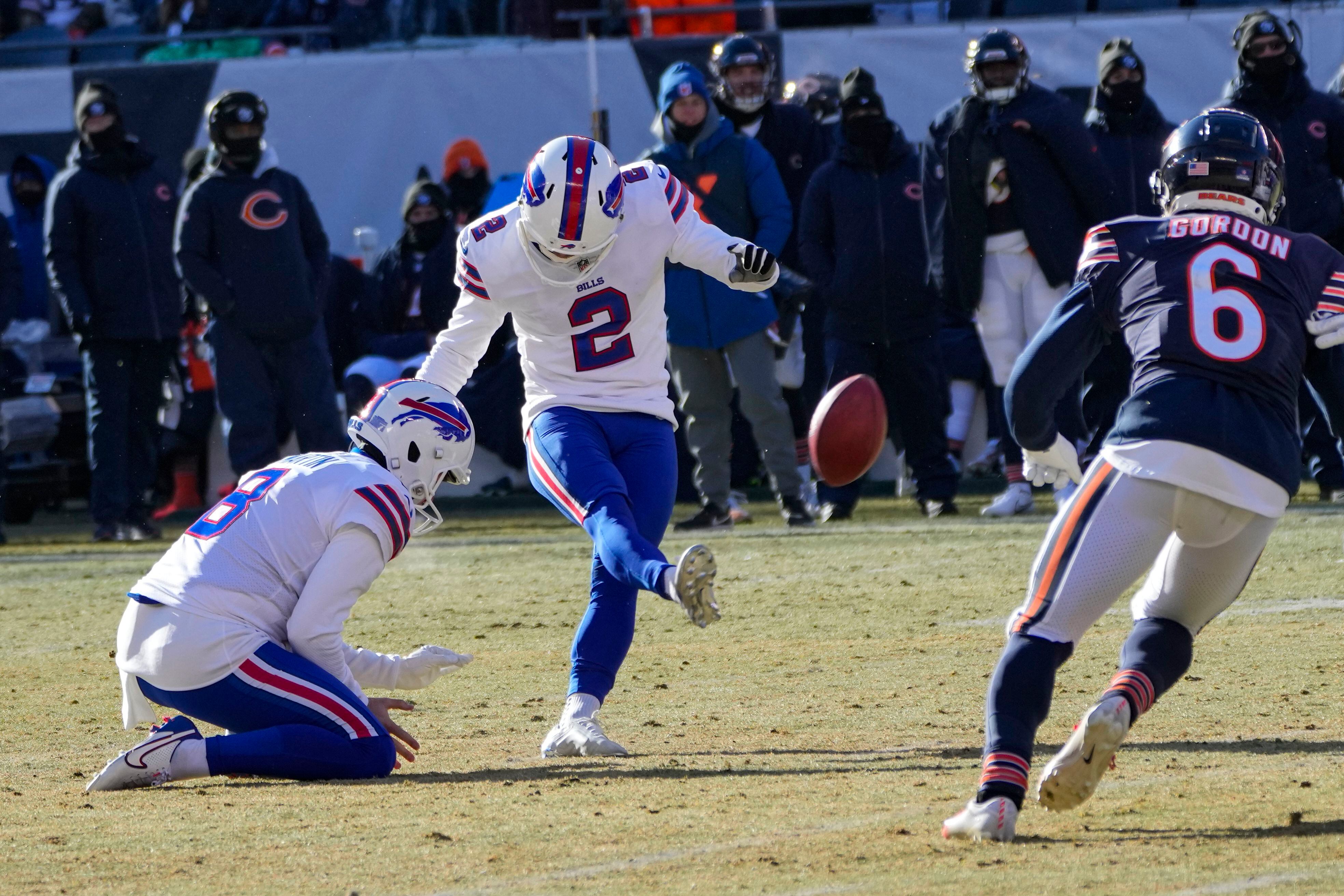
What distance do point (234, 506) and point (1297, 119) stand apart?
6.94m

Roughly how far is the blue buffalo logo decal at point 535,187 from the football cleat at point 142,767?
1.74 meters

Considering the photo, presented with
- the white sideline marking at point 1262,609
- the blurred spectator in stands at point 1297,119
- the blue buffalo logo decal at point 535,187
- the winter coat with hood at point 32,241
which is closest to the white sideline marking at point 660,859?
the blue buffalo logo decal at point 535,187

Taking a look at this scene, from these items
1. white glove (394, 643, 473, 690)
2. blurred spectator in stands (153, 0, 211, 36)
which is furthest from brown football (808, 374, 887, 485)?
blurred spectator in stands (153, 0, 211, 36)

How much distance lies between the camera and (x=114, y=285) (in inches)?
427

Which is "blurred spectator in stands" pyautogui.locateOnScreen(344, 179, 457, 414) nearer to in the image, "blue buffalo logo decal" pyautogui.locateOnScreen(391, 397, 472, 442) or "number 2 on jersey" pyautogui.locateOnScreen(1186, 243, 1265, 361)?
"blue buffalo logo decal" pyautogui.locateOnScreen(391, 397, 472, 442)

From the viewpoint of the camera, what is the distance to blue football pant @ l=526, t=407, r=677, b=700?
209 inches

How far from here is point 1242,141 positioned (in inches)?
171

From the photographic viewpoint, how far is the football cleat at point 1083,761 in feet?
12.8

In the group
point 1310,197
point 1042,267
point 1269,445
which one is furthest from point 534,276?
point 1310,197

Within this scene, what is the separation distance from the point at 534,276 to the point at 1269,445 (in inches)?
92.6

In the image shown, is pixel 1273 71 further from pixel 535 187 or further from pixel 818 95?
pixel 535 187

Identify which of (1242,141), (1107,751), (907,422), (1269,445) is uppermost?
(1242,141)

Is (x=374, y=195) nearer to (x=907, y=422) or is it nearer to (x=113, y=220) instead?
(x=113, y=220)

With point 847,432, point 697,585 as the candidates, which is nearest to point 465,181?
point 847,432
